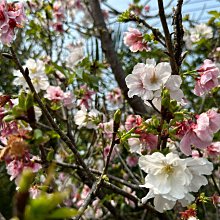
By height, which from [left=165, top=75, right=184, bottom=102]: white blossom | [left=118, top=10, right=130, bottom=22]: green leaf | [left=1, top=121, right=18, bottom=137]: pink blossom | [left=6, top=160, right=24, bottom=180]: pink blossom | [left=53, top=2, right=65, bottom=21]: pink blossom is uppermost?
[left=53, top=2, right=65, bottom=21]: pink blossom

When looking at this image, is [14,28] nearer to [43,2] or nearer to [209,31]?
[43,2]

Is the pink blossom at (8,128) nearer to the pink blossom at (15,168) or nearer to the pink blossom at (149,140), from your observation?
the pink blossom at (15,168)

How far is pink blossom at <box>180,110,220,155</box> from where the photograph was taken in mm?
1273

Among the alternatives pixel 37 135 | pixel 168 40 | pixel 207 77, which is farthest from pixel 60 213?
pixel 207 77

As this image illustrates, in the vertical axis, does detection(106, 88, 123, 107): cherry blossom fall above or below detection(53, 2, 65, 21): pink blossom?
below

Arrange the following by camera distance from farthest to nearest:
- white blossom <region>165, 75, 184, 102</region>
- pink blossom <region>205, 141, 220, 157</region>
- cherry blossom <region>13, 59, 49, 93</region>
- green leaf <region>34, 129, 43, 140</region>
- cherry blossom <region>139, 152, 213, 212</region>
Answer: cherry blossom <region>13, 59, 49, 93</region> → pink blossom <region>205, 141, 220, 157</region> → white blossom <region>165, 75, 184, 102</region> → cherry blossom <region>139, 152, 213, 212</region> → green leaf <region>34, 129, 43, 140</region>

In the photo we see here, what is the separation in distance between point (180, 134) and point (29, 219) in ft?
3.09

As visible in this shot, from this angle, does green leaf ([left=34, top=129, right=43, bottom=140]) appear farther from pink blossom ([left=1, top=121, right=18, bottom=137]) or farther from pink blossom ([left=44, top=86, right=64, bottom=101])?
pink blossom ([left=44, top=86, right=64, bottom=101])

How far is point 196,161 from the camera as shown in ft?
3.92

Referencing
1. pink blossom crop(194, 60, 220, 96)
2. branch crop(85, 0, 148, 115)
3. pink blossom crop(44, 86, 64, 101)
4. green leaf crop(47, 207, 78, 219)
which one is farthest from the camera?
branch crop(85, 0, 148, 115)

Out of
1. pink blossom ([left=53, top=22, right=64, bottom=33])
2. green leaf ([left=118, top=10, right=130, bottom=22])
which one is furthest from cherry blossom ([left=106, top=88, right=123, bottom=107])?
green leaf ([left=118, top=10, right=130, bottom=22])

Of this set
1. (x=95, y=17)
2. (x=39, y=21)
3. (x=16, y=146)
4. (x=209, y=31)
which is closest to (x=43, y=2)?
(x=39, y=21)

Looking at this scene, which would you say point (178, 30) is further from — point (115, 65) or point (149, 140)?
point (115, 65)

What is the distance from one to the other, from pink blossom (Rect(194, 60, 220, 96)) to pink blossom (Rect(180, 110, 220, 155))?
17 cm
